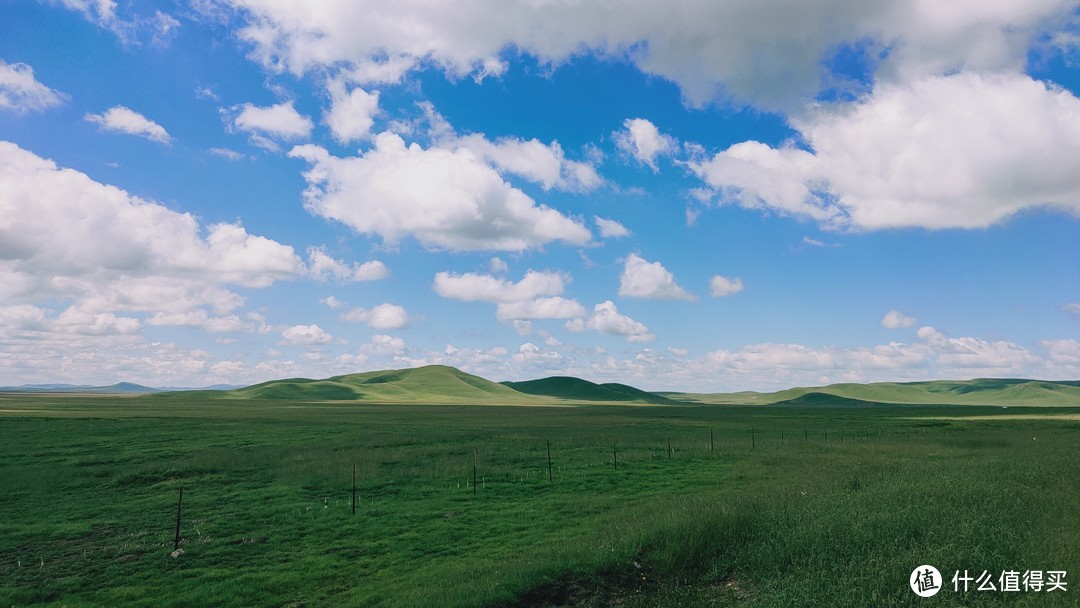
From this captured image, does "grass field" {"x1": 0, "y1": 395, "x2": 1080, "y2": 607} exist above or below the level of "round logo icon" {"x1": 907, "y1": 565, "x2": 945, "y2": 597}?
below

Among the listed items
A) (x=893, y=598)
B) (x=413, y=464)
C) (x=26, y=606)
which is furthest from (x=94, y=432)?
(x=893, y=598)

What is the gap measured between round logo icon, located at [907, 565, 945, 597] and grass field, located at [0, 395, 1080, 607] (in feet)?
0.62

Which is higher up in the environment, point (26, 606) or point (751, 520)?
point (751, 520)

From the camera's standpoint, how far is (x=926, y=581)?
12.3 meters

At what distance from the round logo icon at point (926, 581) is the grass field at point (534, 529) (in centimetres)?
19

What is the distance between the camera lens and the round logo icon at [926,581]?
39.2 ft

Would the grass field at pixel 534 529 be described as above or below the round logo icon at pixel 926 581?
below

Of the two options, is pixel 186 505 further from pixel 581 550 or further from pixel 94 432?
pixel 94 432

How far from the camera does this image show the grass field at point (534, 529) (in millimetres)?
14383

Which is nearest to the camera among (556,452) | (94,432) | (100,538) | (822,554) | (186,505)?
(822,554)

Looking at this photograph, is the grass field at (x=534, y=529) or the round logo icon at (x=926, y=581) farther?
the grass field at (x=534, y=529)

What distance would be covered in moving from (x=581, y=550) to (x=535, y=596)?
307 cm

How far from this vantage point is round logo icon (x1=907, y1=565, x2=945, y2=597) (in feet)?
39.2

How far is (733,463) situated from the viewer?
134 feet
